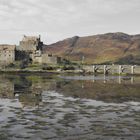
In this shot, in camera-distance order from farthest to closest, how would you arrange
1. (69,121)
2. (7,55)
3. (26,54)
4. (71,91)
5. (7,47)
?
(26,54) → (7,47) → (7,55) → (71,91) → (69,121)

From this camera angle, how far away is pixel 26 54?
553 feet

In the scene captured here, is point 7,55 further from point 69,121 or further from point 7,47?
point 69,121

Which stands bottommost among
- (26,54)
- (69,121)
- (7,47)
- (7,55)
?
(69,121)

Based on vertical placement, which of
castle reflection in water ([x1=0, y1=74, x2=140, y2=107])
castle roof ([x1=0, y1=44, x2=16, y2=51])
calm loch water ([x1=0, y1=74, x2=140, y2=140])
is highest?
castle roof ([x1=0, y1=44, x2=16, y2=51])

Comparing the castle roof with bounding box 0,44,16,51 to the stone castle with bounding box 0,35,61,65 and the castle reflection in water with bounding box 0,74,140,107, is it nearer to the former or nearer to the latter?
the stone castle with bounding box 0,35,61,65

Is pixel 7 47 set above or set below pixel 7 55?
above

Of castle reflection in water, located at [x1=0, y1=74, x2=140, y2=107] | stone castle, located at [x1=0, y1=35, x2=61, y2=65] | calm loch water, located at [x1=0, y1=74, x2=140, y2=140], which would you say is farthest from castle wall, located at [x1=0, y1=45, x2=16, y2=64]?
calm loch water, located at [x1=0, y1=74, x2=140, y2=140]

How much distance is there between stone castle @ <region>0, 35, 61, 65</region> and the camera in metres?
162

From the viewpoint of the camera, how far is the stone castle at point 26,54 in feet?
530

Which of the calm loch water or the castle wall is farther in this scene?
the castle wall

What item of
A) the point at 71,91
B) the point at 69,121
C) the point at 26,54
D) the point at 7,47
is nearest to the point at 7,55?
the point at 7,47

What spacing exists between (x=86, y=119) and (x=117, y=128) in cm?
383

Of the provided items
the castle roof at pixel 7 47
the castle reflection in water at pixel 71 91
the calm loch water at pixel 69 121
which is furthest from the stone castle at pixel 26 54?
the calm loch water at pixel 69 121

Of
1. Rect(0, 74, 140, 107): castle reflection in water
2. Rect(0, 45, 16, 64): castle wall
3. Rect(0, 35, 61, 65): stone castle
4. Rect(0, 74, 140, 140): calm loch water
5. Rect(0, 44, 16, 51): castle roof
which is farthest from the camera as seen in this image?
Rect(0, 44, 16, 51): castle roof
